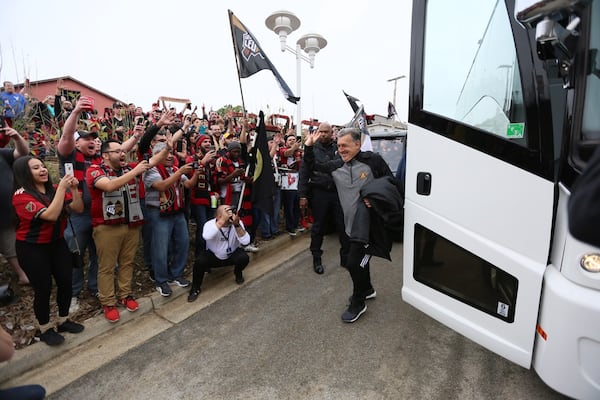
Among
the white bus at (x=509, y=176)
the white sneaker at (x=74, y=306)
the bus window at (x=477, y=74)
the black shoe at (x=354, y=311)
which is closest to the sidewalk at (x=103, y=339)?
the white sneaker at (x=74, y=306)

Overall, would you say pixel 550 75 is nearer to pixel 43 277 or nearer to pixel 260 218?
pixel 43 277

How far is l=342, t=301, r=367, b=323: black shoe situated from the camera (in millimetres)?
3234

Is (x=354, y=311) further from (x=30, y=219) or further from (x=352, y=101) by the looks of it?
(x=352, y=101)

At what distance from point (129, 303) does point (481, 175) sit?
3485 mm

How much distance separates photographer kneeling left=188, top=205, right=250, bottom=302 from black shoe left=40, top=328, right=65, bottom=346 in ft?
4.18

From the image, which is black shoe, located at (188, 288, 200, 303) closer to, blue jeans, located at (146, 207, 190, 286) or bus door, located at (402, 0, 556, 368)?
blue jeans, located at (146, 207, 190, 286)

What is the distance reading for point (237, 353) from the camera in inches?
111

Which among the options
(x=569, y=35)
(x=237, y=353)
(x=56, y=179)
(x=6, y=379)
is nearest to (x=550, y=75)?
(x=569, y=35)

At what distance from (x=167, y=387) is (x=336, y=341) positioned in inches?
56.2

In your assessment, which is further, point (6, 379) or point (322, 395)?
point (6, 379)

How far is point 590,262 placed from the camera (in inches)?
62.5

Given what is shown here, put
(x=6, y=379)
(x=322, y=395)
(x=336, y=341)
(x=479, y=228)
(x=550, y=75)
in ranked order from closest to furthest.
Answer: (x=550, y=75), (x=479, y=228), (x=322, y=395), (x=6, y=379), (x=336, y=341)

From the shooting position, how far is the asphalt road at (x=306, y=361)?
2361mm

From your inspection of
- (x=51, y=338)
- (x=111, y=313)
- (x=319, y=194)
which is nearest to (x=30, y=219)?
(x=51, y=338)
